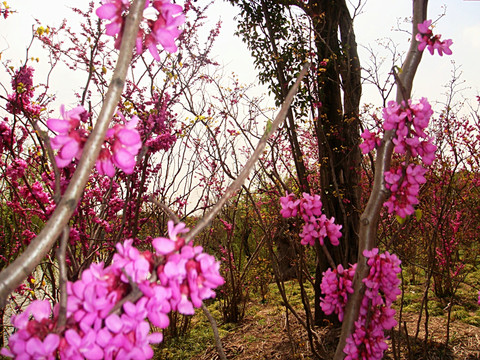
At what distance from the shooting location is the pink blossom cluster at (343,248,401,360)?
123 centimetres

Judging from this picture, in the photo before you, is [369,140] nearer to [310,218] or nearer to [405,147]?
[405,147]

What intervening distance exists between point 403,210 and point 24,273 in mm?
1132

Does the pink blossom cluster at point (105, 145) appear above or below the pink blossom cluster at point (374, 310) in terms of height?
above

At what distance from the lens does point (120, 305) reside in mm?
558

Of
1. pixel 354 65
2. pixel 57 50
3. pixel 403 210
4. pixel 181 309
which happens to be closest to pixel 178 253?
pixel 181 309

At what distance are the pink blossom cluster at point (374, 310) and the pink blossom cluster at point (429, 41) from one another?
2.55 feet

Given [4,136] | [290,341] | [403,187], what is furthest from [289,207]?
[290,341]

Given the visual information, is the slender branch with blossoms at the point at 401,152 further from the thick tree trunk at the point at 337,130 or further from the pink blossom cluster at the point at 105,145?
the thick tree trunk at the point at 337,130

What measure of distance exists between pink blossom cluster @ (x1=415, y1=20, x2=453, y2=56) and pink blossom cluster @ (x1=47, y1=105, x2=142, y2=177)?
111 cm

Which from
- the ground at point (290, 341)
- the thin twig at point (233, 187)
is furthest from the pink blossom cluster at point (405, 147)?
the ground at point (290, 341)

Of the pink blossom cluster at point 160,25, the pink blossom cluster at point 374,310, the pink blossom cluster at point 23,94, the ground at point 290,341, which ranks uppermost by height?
the pink blossom cluster at point 23,94

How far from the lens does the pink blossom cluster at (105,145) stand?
0.62 metres

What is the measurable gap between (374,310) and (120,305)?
119 cm

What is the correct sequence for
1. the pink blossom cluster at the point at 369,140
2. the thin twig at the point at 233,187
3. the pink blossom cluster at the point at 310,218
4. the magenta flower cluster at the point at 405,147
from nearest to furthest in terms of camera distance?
1. the thin twig at the point at 233,187
2. the magenta flower cluster at the point at 405,147
3. the pink blossom cluster at the point at 369,140
4. the pink blossom cluster at the point at 310,218
